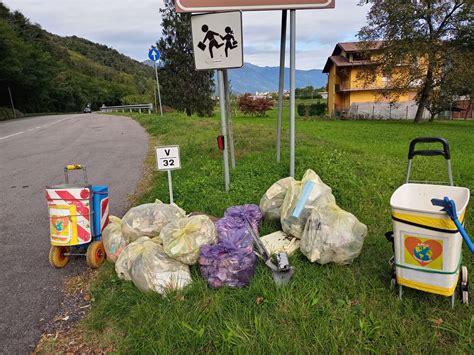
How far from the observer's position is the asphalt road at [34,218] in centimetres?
289

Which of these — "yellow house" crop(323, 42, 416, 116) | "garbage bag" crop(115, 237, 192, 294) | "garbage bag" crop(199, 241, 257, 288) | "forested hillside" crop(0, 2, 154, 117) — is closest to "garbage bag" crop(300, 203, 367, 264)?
"garbage bag" crop(199, 241, 257, 288)

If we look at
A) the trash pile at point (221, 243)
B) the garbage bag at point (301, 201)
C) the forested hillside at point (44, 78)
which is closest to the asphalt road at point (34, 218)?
the trash pile at point (221, 243)

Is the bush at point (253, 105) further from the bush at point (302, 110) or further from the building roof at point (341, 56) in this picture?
the building roof at point (341, 56)

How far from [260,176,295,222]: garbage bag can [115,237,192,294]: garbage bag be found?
145 centimetres

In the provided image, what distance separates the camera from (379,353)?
7.33 ft

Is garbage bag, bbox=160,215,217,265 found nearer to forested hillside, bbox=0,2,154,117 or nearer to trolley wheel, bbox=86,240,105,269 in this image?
trolley wheel, bbox=86,240,105,269

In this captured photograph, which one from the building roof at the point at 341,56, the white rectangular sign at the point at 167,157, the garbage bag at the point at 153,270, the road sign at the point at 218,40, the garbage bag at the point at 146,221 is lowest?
the garbage bag at the point at 153,270

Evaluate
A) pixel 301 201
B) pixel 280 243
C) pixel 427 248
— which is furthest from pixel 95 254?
pixel 427 248

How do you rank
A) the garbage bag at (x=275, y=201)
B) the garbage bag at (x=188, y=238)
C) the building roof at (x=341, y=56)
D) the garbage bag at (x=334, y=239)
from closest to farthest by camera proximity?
the garbage bag at (x=188, y=238) < the garbage bag at (x=334, y=239) < the garbage bag at (x=275, y=201) < the building roof at (x=341, y=56)

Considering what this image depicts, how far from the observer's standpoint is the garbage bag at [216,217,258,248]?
3.05m

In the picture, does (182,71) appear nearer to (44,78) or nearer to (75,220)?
(75,220)

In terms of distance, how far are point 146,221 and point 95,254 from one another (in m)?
0.65

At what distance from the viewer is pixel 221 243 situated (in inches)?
120

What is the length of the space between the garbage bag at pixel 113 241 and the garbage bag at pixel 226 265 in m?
1.05
